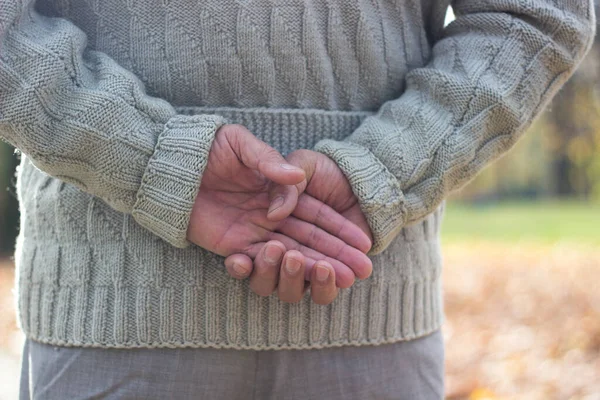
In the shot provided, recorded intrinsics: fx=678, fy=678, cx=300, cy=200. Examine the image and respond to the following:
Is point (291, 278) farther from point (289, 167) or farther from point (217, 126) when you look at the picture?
point (217, 126)

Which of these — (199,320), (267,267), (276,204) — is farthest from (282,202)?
A: (199,320)

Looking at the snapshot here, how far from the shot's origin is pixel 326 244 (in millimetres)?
1186

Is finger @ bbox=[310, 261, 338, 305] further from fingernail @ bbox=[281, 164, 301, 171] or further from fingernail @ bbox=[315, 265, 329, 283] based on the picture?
fingernail @ bbox=[281, 164, 301, 171]

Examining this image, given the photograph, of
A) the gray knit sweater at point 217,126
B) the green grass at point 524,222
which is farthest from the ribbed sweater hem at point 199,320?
the green grass at point 524,222

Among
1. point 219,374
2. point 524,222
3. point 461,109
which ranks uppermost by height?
point 461,109

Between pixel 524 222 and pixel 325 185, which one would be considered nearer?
pixel 325 185

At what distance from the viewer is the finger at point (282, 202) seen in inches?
44.9

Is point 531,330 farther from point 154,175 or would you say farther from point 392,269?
point 154,175

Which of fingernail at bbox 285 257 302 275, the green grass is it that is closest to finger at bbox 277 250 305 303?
fingernail at bbox 285 257 302 275

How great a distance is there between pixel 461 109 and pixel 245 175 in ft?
1.46

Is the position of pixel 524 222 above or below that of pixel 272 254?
below

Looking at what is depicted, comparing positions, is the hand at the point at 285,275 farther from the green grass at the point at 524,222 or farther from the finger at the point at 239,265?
the green grass at the point at 524,222

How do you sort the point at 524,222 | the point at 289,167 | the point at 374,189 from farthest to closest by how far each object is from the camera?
1. the point at 524,222
2. the point at 374,189
3. the point at 289,167

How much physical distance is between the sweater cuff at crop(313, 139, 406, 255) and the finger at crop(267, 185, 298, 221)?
12cm
